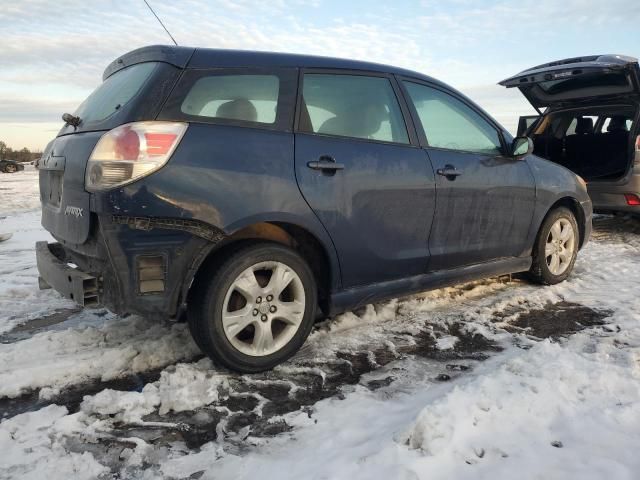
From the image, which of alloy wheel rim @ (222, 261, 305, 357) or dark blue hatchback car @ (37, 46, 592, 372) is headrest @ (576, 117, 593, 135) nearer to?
dark blue hatchback car @ (37, 46, 592, 372)

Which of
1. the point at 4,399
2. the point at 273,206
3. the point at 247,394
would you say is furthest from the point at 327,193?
the point at 4,399

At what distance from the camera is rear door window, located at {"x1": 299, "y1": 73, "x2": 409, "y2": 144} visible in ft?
10.3

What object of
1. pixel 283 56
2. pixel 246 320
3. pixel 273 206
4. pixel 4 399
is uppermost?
pixel 283 56

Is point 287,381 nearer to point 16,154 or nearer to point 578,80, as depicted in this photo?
point 578,80

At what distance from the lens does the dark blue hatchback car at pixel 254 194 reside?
8.50ft

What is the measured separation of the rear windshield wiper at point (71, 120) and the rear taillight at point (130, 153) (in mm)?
652

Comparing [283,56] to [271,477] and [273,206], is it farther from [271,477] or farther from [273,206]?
[271,477]

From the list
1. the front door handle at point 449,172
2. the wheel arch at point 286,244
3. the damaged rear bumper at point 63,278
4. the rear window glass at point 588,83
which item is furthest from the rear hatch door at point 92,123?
the rear window glass at point 588,83

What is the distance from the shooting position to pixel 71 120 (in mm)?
3174

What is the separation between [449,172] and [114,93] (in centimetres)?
217

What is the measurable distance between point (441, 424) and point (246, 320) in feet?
3.81

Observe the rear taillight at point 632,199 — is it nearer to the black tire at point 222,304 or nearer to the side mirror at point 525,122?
the side mirror at point 525,122

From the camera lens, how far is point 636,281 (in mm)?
4602

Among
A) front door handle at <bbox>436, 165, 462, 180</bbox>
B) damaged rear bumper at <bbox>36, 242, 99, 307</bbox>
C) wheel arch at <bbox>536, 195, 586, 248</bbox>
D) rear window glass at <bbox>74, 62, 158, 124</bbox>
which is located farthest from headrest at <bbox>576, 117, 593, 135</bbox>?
damaged rear bumper at <bbox>36, 242, 99, 307</bbox>
